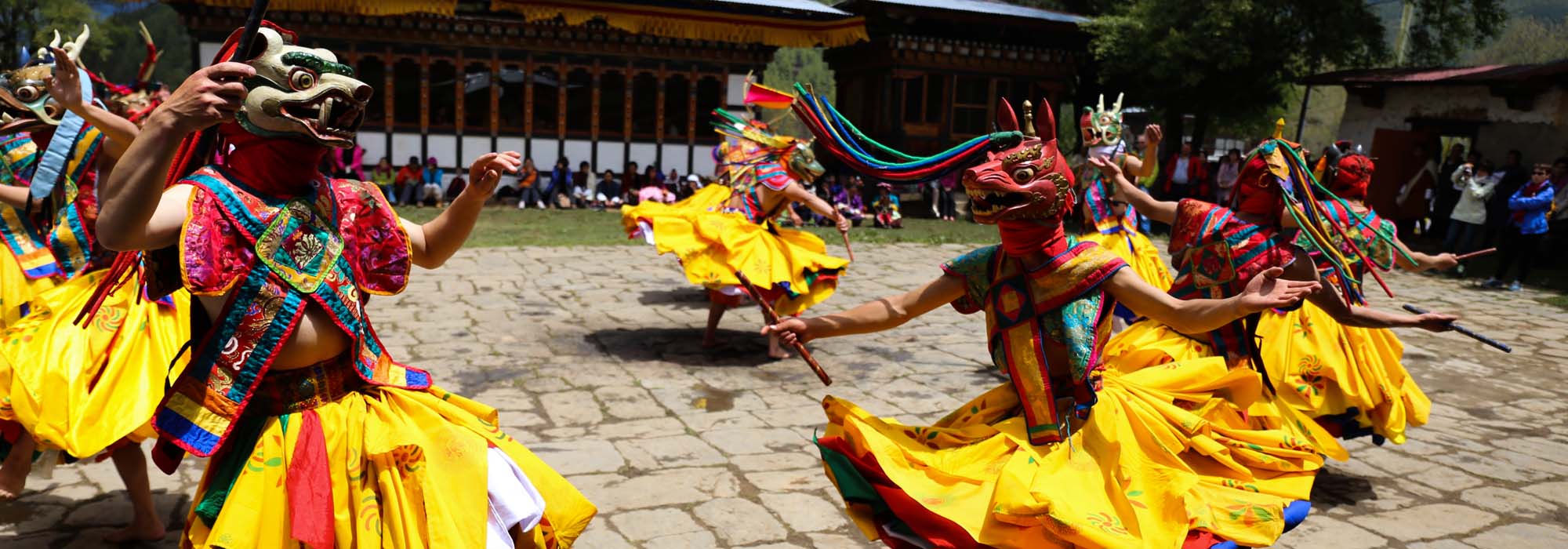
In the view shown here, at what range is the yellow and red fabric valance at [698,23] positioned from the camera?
717 inches

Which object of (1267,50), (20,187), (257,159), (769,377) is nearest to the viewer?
(257,159)

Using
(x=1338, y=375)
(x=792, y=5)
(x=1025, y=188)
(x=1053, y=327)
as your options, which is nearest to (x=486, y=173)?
(x=1025, y=188)

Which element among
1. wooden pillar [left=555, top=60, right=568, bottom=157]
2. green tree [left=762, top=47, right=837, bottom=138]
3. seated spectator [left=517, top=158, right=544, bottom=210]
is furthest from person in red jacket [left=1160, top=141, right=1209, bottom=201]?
green tree [left=762, top=47, right=837, bottom=138]

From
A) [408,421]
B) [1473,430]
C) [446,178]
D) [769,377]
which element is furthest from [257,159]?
[446,178]

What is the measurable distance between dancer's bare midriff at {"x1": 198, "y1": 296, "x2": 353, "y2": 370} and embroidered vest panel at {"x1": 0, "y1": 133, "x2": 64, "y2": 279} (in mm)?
2782

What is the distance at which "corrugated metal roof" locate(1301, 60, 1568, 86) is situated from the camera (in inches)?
620

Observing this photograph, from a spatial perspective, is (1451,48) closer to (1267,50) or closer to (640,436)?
(1267,50)

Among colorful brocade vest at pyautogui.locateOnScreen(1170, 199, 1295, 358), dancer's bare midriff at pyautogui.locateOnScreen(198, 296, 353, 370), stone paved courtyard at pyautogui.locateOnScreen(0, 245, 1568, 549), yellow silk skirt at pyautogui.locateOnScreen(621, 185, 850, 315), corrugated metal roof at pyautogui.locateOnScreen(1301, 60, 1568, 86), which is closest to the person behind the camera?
dancer's bare midriff at pyautogui.locateOnScreen(198, 296, 353, 370)

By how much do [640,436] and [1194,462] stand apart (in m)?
3.13

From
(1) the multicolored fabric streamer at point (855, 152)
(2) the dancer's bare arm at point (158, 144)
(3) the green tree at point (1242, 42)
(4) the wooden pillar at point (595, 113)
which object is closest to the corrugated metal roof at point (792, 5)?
(4) the wooden pillar at point (595, 113)

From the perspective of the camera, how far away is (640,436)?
567 centimetres

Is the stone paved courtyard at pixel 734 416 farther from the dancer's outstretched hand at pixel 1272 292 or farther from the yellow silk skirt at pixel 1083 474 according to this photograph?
the dancer's outstretched hand at pixel 1272 292

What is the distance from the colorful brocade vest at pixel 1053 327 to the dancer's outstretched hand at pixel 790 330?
1.82ft

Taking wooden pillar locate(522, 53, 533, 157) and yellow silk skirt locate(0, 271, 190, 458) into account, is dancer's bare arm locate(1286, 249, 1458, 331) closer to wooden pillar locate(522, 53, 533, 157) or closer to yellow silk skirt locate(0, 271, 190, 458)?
yellow silk skirt locate(0, 271, 190, 458)
